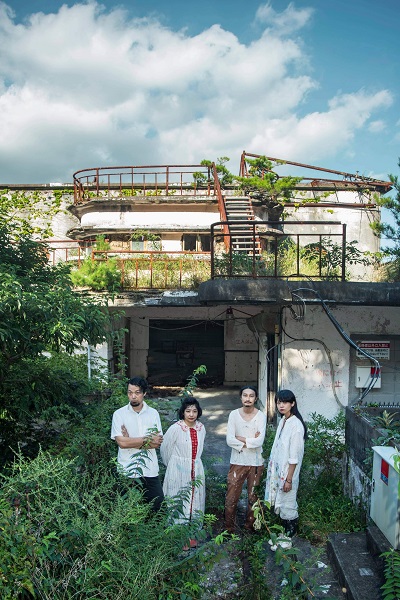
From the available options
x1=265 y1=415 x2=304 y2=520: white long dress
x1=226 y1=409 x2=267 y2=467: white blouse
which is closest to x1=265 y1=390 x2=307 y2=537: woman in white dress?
x1=265 y1=415 x2=304 y2=520: white long dress

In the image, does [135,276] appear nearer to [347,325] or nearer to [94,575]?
[347,325]

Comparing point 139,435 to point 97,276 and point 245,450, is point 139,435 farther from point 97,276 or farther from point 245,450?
point 97,276

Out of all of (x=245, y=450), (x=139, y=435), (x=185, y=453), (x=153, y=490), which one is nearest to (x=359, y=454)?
(x=245, y=450)

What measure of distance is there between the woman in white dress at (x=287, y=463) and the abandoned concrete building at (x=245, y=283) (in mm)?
3024

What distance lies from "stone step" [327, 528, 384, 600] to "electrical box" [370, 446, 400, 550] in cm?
30

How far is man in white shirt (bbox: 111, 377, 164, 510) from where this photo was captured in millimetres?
4949

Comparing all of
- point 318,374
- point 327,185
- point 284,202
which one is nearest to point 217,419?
point 318,374

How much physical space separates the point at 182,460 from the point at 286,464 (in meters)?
1.07

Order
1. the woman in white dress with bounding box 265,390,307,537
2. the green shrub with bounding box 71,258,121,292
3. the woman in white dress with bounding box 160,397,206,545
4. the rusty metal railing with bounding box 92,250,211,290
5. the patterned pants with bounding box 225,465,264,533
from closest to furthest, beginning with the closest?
the woman in white dress with bounding box 265,390,307,537
the woman in white dress with bounding box 160,397,206,545
the patterned pants with bounding box 225,465,264,533
the green shrub with bounding box 71,258,121,292
the rusty metal railing with bounding box 92,250,211,290

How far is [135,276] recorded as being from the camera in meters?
12.3

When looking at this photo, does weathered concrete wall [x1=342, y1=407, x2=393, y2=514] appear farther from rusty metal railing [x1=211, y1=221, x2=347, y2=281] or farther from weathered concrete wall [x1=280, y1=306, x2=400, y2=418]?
rusty metal railing [x1=211, y1=221, x2=347, y2=281]

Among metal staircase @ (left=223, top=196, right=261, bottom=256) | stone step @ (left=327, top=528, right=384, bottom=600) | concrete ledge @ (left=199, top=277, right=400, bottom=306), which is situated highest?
metal staircase @ (left=223, top=196, right=261, bottom=256)

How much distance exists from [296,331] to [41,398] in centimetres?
493

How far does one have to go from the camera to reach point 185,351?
17.0 m
